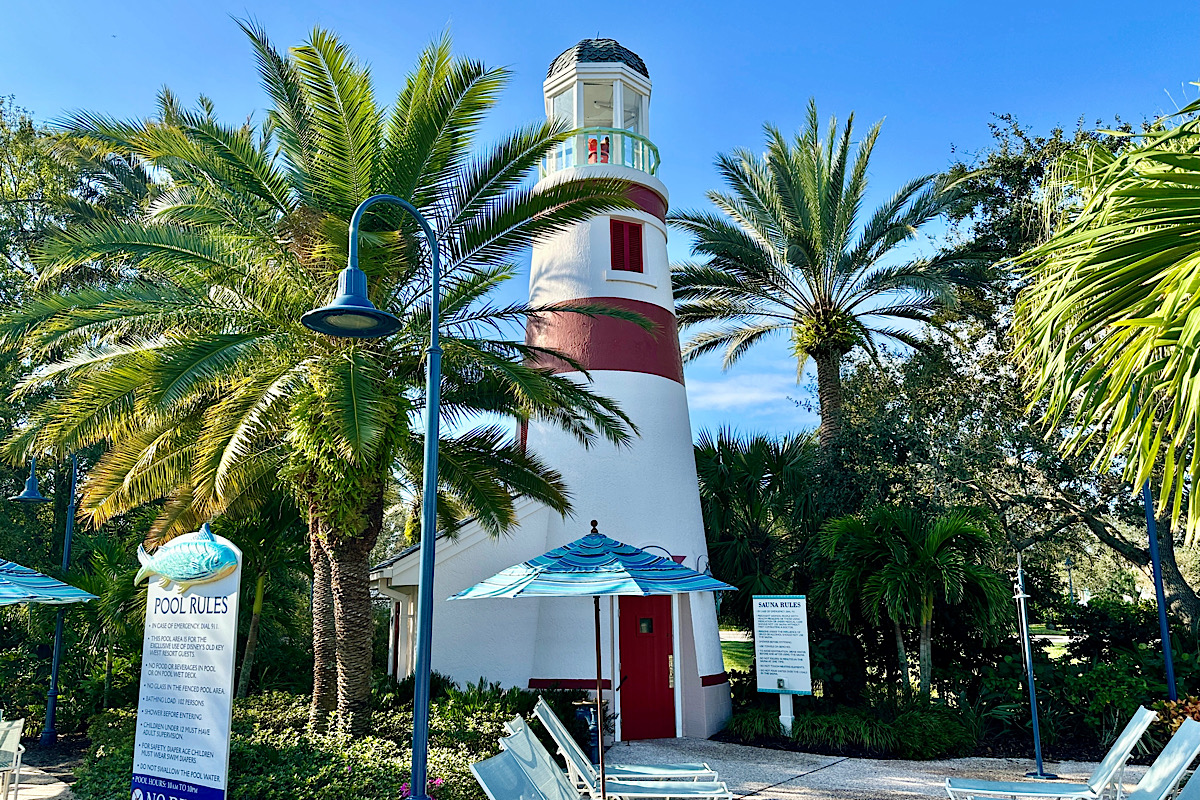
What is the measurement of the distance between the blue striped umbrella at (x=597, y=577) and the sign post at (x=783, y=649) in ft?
15.7

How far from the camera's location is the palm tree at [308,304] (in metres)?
9.45

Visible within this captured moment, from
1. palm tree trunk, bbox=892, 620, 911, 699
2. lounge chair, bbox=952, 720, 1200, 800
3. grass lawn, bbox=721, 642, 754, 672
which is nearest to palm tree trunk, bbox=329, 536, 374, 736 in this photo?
lounge chair, bbox=952, 720, 1200, 800

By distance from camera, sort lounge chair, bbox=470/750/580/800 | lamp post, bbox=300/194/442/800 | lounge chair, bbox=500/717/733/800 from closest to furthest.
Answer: lounge chair, bbox=470/750/580/800
lamp post, bbox=300/194/442/800
lounge chair, bbox=500/717/733/800

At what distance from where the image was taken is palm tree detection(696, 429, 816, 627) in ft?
55.6

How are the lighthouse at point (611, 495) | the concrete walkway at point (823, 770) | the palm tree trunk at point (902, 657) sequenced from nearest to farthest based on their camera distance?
1. the concrete walkway at point (823, 770)
2. the lighthouse at point (611, 495)
3. the palm tree trunk at point (902, 657)

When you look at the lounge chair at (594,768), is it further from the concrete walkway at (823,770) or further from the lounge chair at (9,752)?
the lounge chair at (9,752)

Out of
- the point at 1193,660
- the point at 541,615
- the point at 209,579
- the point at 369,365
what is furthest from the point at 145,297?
the point at 1193,660

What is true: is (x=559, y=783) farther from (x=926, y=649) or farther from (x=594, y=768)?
(x=926, y=649)

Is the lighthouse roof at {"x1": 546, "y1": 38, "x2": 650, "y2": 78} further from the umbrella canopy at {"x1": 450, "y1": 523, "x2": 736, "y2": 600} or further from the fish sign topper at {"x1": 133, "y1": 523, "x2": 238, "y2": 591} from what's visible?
the fish sign topper at {"x1": 133, "y1": 523, "x2": 238, "y2": 591}

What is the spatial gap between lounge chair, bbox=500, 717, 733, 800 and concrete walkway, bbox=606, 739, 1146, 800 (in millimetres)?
1757

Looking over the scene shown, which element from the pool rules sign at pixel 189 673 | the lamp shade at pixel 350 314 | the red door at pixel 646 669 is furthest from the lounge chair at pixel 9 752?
the red door at pixel 646 669

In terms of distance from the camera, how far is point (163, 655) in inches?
291

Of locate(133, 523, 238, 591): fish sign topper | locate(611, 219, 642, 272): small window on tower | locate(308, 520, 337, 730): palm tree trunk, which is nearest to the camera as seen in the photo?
locate(133, 523, 238, 591): fish sign topper

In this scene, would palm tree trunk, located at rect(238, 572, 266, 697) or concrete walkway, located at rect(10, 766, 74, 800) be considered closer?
concrete walkway, located at rect(10, 766, 74, 800)
